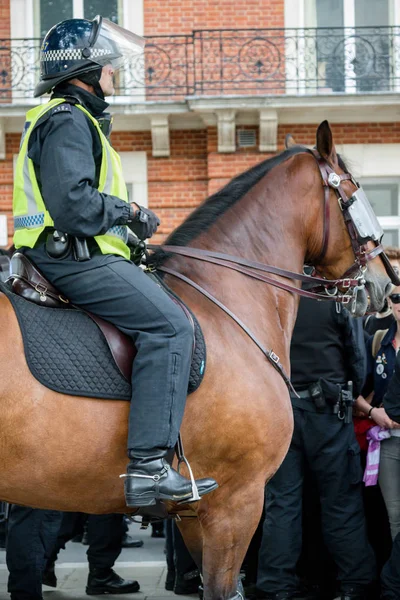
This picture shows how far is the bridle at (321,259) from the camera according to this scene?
4.62 metres

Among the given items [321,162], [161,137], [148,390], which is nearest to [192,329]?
[148,390]

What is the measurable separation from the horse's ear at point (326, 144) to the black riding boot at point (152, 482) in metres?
1.74

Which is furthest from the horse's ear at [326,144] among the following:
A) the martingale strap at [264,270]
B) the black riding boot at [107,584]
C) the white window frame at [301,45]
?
the white window frame at [301,45]

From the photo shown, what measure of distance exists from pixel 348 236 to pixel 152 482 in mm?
1671

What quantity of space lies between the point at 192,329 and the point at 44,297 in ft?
2.15

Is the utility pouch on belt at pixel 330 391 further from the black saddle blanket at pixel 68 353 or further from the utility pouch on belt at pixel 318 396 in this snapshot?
the black saddle blanket at pixel 68 353

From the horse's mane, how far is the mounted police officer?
0.41 m

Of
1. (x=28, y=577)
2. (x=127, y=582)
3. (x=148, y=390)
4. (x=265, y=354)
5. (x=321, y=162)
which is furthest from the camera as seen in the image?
(x=127, y=582)

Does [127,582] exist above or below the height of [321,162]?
below

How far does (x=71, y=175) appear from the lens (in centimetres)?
400

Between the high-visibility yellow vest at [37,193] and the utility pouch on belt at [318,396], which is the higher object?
the high-visibility yellow vest at [37,193]

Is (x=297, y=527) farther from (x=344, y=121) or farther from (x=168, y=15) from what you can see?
(x=168, y=15)

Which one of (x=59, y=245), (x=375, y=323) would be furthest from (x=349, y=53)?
(x=59, y=245)

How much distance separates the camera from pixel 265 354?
14.8 feet
